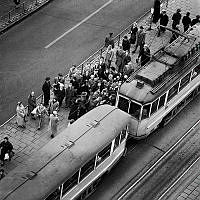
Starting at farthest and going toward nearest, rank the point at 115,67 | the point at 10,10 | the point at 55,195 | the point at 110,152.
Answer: the point at 10,10 < the point at 115,67 < the point at 110,152 < the point at 55,195

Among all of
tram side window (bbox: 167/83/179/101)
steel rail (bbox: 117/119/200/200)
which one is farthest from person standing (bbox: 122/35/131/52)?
steel rail (bbox: 117/119/200/200)

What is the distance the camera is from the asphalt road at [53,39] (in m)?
38.7

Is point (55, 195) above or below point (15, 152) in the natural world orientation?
above

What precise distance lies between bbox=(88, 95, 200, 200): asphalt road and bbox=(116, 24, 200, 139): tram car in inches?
23.9

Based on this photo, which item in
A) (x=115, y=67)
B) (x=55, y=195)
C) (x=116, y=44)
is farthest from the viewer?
(x=116, y=44)

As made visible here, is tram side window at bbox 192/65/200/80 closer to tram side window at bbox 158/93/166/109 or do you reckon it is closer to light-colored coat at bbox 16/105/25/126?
tram side window at bbox 158/93/166/109

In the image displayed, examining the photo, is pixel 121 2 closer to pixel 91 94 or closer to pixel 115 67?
pixel 115 67

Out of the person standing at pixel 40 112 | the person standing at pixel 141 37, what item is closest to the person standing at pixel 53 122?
the person standing at pixel 40 112

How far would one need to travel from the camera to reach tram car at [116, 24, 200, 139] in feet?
109

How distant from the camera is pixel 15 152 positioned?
33.5 m

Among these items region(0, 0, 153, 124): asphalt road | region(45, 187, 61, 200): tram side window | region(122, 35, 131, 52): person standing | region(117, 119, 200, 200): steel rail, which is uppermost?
region(45, 187, 61, 200): tram side window

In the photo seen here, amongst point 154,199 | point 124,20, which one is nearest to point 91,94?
point 154,199

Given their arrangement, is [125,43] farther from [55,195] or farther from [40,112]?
[55,195]

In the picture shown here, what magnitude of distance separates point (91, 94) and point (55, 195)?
8.98 metres
